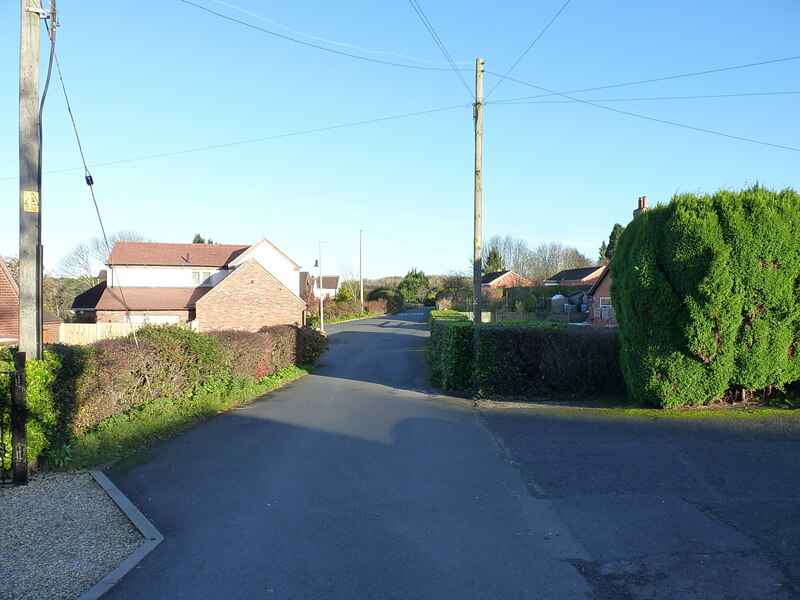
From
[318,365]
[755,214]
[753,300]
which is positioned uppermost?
[755,214]

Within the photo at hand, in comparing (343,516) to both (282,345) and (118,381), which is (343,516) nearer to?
(118,381)

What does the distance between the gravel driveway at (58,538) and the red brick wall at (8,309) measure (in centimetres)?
2194

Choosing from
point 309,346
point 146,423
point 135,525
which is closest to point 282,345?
point 309,346

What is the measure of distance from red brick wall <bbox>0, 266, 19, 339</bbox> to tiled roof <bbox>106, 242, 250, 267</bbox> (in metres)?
19.4

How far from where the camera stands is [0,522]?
5551 millimetres

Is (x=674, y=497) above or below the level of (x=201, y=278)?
below

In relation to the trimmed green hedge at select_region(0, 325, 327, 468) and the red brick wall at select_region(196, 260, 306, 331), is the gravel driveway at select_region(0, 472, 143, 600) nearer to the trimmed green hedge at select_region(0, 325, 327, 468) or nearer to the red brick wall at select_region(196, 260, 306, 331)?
the trimmed green hedge at select_region(0, 325, 327, 468)

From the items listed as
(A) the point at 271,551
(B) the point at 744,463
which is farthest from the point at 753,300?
(A) the point at 271,551

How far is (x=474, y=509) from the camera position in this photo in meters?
5.97

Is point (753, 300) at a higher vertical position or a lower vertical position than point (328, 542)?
higher

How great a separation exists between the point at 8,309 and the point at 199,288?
21.2m

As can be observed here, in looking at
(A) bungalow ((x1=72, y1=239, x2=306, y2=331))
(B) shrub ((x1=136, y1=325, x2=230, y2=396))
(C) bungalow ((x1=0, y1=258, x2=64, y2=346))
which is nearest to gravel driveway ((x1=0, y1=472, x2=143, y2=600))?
(B) shrub ((x1=136, y1=325, x2=230, y2=396))

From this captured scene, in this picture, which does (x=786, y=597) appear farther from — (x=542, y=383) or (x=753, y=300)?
(x=542, y=383)

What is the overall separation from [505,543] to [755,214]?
24.3 feet
